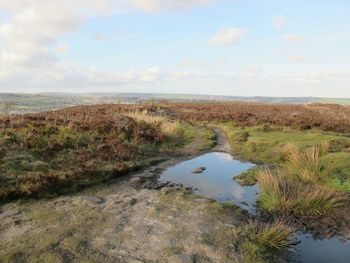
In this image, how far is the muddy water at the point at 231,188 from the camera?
26.3 ft

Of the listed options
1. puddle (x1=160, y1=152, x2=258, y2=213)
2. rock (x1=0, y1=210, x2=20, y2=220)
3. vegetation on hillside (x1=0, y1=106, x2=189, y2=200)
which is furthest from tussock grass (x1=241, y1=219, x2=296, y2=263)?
vegetation on hillside (x1=0, y1=106, x2=189, y2=200)

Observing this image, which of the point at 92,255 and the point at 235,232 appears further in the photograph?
the point at 235,232

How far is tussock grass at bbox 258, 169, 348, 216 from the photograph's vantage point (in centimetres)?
1032

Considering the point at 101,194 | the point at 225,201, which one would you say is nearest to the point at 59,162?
the point at 101,194

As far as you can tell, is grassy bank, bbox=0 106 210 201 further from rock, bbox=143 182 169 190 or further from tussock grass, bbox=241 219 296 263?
tussock grass, bbox=241 219 296 263

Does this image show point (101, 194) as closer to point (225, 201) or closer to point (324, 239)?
point (225, 201)

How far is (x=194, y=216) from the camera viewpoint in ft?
30.8

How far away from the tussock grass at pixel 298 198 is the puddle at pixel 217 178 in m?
0.51

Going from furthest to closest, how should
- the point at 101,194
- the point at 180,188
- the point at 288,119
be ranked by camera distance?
the point at 288,119 → the point at 180,188 → the point at 101,194

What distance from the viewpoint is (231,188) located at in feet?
41.5

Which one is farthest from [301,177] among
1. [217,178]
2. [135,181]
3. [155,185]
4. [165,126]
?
[165,126]

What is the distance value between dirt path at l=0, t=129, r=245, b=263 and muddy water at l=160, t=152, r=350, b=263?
115cm

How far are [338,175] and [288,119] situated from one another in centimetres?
1838

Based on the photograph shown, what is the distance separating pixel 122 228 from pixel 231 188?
501cm
